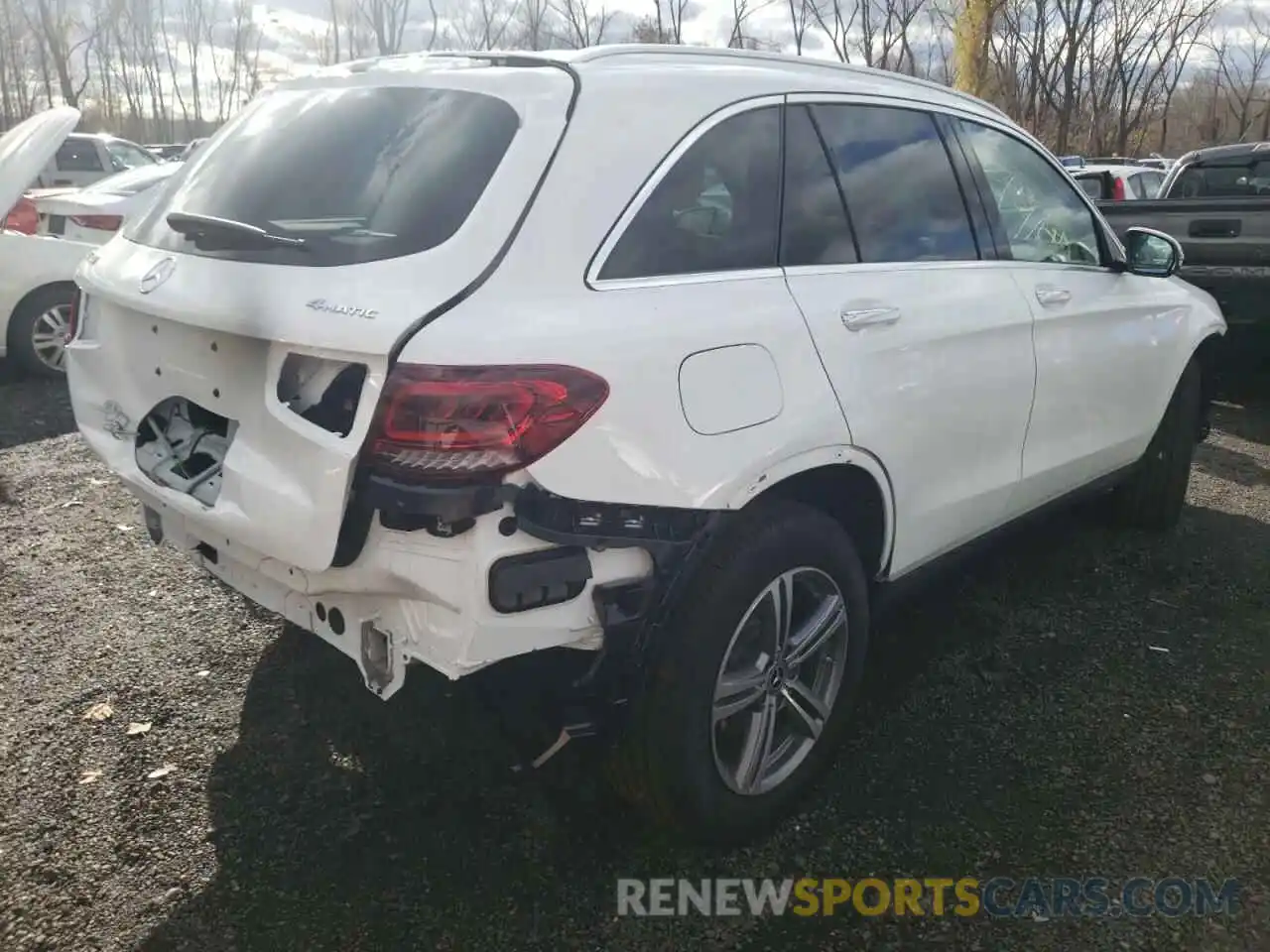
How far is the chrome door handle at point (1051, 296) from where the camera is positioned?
11.2 ft

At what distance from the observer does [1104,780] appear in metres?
2.88

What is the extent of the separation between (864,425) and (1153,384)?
2.22 meters

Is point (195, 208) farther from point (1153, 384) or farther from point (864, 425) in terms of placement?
point (1153, 384)

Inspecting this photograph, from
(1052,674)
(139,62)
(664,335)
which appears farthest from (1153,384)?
(139,62)

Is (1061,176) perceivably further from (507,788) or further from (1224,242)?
(1224,242)

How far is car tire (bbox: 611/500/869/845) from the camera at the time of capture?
2.28 metres

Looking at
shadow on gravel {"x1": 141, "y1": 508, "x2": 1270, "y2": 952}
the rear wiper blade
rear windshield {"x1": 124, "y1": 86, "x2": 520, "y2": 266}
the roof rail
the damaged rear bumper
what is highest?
the roof rail

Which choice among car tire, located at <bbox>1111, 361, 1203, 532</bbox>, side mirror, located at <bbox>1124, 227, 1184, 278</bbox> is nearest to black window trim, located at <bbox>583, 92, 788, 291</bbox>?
side mirror, located at <bbox>1124, 227, 1184, 278</bbox>

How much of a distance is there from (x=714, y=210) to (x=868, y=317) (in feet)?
1.64

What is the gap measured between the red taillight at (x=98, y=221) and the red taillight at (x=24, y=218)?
0.31 metres

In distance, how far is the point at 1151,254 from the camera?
4.06m

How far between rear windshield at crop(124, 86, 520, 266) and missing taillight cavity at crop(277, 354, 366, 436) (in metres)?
0.23

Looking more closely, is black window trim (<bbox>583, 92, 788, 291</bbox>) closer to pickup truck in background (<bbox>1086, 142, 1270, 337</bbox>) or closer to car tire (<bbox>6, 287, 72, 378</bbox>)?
pickup truck in background (<bbox>1086, 142, 1270, 337</bbox>)

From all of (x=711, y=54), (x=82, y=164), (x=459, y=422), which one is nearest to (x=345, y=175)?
(x=459, y=422)
